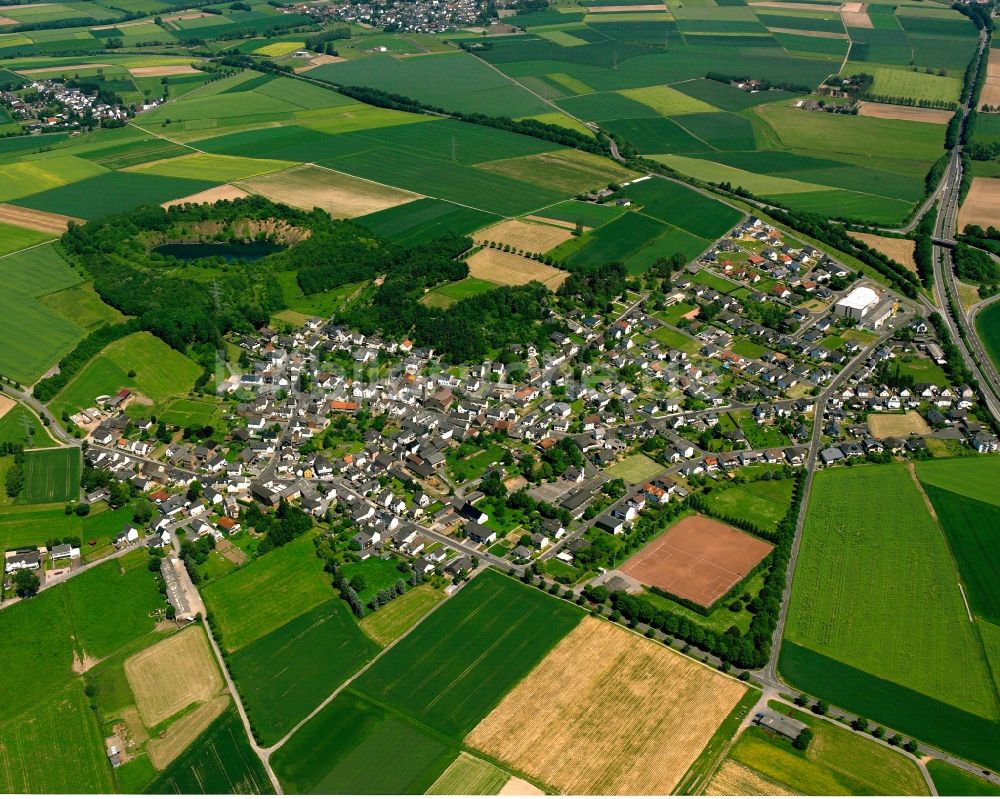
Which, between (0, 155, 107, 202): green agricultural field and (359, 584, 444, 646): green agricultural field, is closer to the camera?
(359, 584, 444, 646): green agricultural field

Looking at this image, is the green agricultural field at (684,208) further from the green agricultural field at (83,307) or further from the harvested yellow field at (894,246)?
the green agricultural field at (83,307)

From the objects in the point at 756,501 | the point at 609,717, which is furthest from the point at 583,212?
the point at 609,717

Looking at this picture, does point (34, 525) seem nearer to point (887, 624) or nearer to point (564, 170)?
point (887, 624)

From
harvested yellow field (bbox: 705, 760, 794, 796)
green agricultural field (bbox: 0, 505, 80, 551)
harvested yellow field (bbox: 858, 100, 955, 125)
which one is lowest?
green agricultural field (bbox: 0, 505, 80, 551)

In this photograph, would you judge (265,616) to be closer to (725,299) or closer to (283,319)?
(283,319)

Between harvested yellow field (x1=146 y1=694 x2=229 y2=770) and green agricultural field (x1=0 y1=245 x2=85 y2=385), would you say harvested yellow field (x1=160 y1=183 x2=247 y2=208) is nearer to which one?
green agricultural field (x1=0 y1=245 x2=85 y2=385)

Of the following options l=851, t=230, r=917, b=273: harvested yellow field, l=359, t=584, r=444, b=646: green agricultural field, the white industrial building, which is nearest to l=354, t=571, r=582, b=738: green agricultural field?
l=359, t=584, r=444, b=646: green agricultural field
